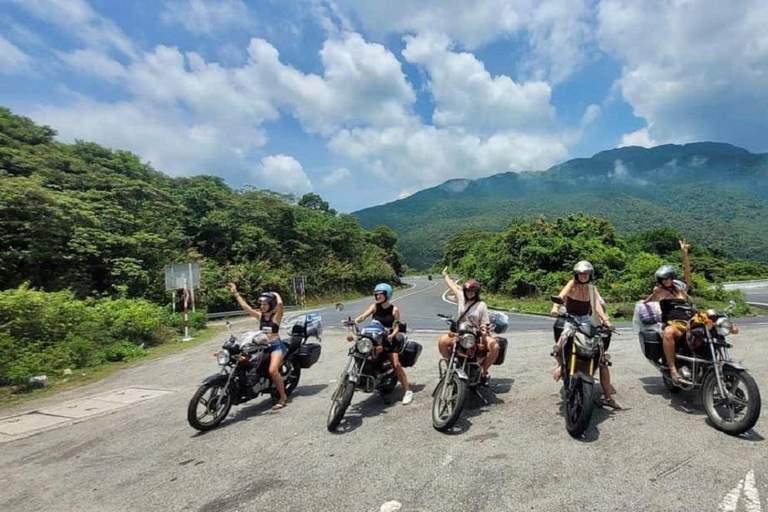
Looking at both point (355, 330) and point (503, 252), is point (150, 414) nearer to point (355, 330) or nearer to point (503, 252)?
point (355, 330)

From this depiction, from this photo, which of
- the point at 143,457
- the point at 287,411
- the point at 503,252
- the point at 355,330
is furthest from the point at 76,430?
the point at 503,252

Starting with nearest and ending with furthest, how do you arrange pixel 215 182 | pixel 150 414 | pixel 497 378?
pixel 150 414 → pixel 497 378 → pixel 215 182

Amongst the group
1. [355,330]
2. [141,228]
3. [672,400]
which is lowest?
[672,400]

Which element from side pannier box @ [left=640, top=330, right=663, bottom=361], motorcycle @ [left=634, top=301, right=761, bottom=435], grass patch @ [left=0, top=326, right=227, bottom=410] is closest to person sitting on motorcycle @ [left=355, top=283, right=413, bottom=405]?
side pannier box @ [left=640, top=330, right=663, bottom=361]

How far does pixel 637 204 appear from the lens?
449ft

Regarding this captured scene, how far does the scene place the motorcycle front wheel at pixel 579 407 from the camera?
383cm

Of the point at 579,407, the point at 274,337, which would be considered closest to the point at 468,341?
the point at 579,407

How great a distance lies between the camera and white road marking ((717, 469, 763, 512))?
2711mm

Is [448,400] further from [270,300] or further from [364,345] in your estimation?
[270,300]

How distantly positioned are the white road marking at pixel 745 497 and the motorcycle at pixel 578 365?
107 centimetres

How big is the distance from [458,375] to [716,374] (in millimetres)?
2389

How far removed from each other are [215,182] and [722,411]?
43696 millimetres

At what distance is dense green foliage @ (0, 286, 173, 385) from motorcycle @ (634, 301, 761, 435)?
10782mm

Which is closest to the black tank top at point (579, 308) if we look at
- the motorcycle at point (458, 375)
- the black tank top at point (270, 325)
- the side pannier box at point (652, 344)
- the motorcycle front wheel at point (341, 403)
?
the side pannier box at point (652, 344)
